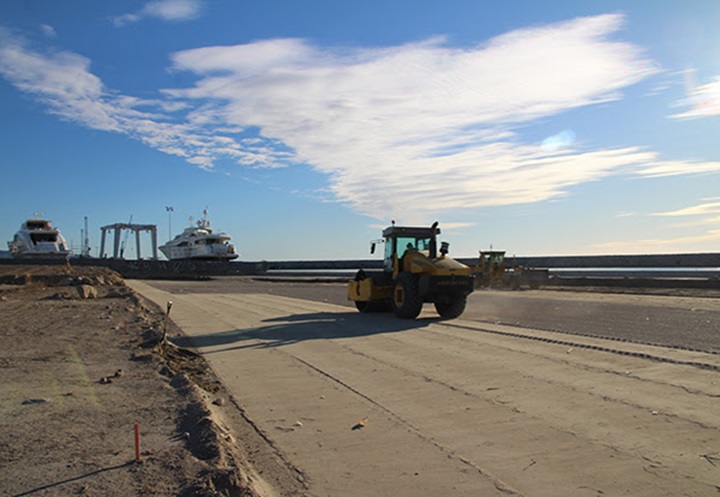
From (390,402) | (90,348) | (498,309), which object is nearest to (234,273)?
(498,309)

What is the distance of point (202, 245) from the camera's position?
238 feet

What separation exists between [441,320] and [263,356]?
24.3ft

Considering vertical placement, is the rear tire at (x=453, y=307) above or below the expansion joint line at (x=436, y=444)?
above

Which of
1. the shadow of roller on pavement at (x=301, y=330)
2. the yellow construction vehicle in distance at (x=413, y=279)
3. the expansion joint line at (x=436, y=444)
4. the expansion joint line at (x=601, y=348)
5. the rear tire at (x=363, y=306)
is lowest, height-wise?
the expansion joint line at (x=436, y=444)

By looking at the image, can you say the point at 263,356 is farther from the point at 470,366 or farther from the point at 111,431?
the point at 111,431

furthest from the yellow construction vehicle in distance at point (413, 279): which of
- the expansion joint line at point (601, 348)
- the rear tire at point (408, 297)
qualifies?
the expansion joint line at point (601, 348)

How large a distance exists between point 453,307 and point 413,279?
154 centimetres

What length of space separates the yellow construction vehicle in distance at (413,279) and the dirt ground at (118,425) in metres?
7.15

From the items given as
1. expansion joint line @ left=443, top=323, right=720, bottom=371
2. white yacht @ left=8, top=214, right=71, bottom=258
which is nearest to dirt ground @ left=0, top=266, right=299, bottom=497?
expansion joint line @ left=443, top=323, right=720, bottom=371

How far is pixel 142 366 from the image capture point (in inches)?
384

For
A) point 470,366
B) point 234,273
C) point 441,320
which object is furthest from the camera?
point 234,273

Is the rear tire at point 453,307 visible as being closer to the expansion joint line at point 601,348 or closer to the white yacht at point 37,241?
the expansion joint line at point 601,348

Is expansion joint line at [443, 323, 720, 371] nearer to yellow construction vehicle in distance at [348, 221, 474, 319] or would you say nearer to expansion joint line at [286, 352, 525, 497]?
yellow construction vehicle in distance at [348, 221, 474, 319]

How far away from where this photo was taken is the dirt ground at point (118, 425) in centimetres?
477
